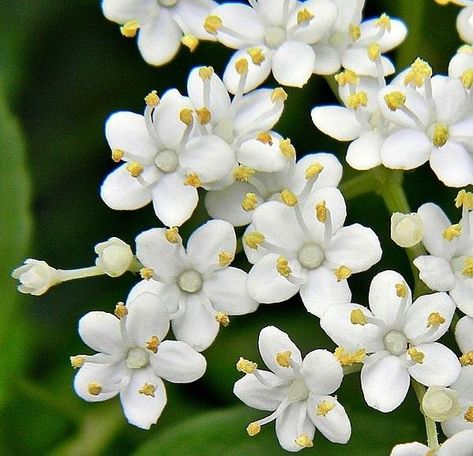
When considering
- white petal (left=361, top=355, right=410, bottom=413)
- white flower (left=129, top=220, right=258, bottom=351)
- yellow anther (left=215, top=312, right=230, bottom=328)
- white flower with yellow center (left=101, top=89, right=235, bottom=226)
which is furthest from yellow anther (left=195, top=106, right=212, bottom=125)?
white petal (left=361, top=355, right=410, bottom=413)

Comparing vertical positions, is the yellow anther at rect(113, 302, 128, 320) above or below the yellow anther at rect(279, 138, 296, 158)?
below

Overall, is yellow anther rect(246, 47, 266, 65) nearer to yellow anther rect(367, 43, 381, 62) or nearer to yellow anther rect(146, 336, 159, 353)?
yellow anther rect(367, 43, 381, 62)

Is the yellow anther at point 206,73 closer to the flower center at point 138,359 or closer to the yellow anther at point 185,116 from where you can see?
the yellow anther at point 185,116

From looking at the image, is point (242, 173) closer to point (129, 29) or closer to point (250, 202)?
point (250, 202)

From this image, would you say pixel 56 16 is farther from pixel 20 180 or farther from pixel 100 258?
pixel 100 258

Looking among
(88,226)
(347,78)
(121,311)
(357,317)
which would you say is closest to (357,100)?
(347,78)
